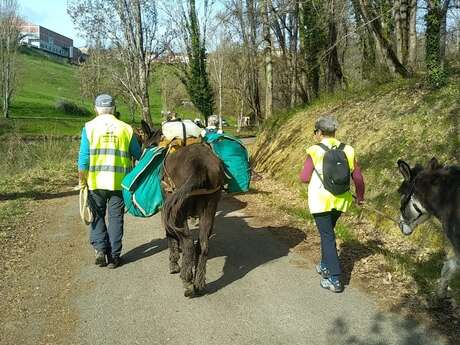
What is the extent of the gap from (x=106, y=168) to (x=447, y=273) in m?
4.17

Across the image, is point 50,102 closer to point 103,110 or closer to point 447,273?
point 103,110

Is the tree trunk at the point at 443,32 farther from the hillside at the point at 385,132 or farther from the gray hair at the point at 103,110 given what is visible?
the gray hair at the point at 103,110

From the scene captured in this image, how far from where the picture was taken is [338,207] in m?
5.11

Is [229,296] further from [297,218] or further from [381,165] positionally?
[381,165]

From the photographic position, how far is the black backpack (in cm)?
489

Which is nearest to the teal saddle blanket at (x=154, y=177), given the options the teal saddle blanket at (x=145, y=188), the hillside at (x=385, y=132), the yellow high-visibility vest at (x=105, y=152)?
the teal saddle blanket at (x=145, y=188)

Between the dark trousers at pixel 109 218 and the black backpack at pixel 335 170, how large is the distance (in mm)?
2825

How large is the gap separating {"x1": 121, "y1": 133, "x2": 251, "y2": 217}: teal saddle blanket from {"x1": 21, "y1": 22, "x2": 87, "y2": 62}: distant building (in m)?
137

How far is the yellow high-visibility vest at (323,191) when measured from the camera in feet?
16.6

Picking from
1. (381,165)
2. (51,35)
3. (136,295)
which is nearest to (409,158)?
(381,165)

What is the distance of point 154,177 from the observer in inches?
224

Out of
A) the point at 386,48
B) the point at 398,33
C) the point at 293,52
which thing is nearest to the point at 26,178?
the point at 386,48

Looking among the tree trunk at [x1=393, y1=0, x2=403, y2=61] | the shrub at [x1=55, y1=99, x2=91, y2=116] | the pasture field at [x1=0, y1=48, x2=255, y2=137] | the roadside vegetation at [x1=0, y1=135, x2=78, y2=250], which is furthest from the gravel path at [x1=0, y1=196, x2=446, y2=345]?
the shrub at [x1=55, y1=99, x2=91, y2=116]

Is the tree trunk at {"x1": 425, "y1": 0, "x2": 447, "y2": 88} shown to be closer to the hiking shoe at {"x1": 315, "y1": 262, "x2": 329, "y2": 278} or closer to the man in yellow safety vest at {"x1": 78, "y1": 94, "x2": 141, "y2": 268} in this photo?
the hiking shoe at {"x1": 315, "y1": 262, "x2": 329, "y2": 278}
